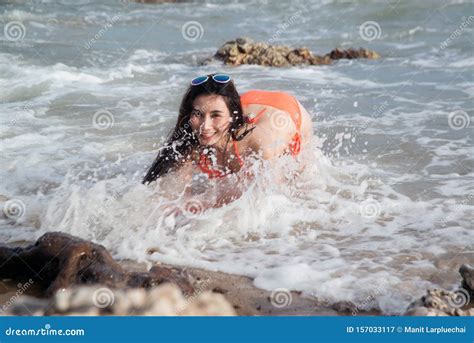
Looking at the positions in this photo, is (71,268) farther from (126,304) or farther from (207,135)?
(207,135)

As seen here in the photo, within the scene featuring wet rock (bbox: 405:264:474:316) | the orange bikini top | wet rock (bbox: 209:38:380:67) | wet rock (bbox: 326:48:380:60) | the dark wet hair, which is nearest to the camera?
wet rock (bbox: 405:264:474:316)

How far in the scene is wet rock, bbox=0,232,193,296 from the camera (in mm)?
3117

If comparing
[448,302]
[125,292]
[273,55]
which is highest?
[273,55]

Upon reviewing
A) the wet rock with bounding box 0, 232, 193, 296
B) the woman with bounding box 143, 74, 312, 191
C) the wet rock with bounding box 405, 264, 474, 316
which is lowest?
the wet rock with bounding box 405, 264, 474, 316

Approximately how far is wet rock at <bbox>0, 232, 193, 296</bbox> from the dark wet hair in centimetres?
132

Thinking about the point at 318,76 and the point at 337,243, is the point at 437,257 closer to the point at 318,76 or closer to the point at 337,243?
the point at 337,243

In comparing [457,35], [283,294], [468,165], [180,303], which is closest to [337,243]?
[283,294]

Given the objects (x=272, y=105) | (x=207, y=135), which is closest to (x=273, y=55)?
(x=272, y=105)

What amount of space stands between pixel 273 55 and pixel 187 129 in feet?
21.2

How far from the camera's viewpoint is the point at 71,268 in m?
3.19

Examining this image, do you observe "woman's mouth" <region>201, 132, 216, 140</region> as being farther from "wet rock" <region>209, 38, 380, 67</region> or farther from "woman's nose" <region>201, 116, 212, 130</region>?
"wet rock" <region>209, 38, 380, 67</region>

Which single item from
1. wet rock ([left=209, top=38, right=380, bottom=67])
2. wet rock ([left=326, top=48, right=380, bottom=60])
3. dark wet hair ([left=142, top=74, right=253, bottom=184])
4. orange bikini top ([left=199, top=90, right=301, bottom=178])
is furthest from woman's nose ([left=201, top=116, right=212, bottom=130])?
wet rock ([left=326, top=48, right=380, bottom=60])

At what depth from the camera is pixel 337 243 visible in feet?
13.6

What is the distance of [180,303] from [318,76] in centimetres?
719
